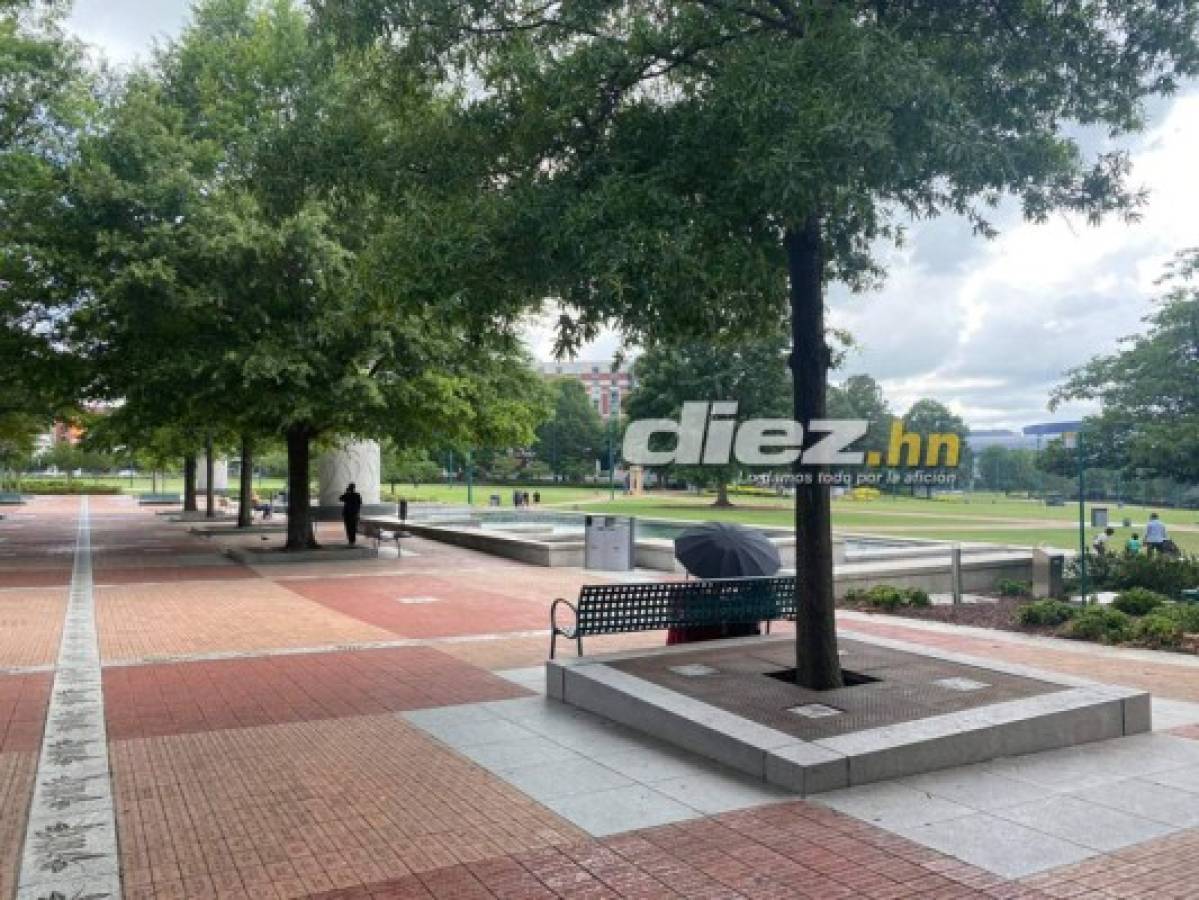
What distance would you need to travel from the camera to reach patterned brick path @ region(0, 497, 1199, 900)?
14.5 ft

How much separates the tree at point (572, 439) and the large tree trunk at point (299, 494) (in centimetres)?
8325

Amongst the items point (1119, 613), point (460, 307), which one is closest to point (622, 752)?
point (460, 307)

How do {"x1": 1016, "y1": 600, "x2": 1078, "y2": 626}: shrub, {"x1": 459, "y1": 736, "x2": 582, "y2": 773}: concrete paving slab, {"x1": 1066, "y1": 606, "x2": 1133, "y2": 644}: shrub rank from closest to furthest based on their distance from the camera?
{"x1": 459, "y1": 736, "x2": 582, "y2": 773}: concrete paving slab < {"x1": 1066, "y1": 606, "x2": 1133, "y2": 644}: shrub < {"x1": 1016, "y1": 600, "x2": 1078, "y2": 626}: shrub

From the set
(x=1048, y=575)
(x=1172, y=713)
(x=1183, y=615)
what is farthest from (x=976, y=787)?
(x=1048, y=575)

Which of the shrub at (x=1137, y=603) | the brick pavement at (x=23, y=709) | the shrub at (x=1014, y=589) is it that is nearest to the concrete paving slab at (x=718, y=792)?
the brick pavement at (x=23, y=709)

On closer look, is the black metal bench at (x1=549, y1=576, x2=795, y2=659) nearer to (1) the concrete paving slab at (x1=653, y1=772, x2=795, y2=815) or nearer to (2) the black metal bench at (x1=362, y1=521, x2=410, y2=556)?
(1) the concrete paving slab at (x1=653, y1=772, x2=795, y2=815)

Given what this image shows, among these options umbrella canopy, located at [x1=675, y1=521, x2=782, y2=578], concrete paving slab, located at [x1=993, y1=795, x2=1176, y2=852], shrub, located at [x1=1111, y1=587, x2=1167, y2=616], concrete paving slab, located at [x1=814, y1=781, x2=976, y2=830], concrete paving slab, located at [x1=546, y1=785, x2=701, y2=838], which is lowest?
concrete paving slab, located at [x1=546, y1=785, x2=701, y2=838]

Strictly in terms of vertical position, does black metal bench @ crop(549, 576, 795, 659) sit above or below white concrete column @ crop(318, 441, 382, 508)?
below

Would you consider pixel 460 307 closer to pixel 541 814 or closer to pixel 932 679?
pixel 541 814

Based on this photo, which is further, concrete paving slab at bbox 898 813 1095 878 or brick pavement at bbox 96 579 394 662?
brick pavement at bbox 96 579 394 662

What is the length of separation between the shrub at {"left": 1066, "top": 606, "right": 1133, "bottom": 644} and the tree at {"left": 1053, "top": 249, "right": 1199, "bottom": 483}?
12094 millimetres

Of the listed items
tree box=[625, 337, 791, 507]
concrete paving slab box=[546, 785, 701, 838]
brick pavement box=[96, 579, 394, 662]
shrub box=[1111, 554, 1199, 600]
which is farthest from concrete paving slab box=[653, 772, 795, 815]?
tree box=[625, 337, 791, 507]

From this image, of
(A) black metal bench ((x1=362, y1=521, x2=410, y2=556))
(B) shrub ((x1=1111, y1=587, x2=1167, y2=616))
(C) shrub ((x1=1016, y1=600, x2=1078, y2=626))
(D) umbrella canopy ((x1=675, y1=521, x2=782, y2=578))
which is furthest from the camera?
(A) black metal bench ((x1=362, y1=521, x2=410, y2=556))

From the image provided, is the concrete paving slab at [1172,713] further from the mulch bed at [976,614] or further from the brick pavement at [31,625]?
the brick pavement at [31,625]
